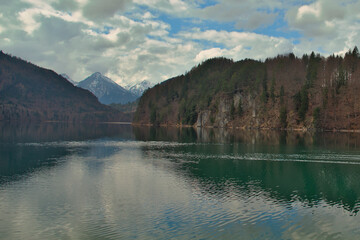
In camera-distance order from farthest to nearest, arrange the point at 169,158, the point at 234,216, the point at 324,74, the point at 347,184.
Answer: the point at 324,74
the point at 169,158
the point at 347,184
the point at 234,216

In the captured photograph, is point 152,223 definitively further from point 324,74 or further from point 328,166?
point 324,74

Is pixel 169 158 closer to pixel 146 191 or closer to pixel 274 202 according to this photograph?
pixel 146 191

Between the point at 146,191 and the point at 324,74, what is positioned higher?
the point at 324,74

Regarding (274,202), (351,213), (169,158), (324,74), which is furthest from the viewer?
(324,74)

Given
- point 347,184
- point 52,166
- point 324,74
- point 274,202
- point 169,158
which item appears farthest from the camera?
point 324,74

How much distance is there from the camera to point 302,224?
2717cm

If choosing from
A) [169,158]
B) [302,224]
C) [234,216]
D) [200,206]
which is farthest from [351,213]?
[169,158]

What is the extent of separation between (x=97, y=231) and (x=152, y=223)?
4.59 meters

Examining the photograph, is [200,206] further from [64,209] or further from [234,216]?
[64,209]

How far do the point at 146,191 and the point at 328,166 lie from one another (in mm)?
36872

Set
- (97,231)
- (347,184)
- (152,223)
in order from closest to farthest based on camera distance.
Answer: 1. (97,231)
2. (152,223)
3. (347,184)

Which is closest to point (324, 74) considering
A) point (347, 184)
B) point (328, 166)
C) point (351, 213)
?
point (328, 166)

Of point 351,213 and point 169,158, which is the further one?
point 169,158

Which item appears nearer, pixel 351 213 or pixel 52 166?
pixel 351 213
